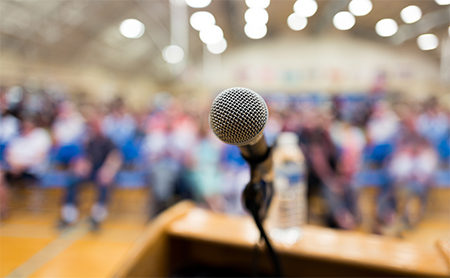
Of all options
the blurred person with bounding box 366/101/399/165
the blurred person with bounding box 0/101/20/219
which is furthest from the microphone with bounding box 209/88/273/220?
the blurred person with bounding box 0/101/20/219

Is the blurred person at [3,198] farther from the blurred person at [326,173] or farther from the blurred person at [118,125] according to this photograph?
the blurred person at [326,173]

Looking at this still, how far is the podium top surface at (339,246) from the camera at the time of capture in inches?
26.8

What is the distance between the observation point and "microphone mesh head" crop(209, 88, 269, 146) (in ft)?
1.39

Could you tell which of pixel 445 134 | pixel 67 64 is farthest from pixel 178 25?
pixel 67 64

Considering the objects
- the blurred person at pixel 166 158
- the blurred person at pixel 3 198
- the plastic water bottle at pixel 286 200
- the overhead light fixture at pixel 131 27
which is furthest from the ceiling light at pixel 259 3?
the overhead light fixture at pixel 131 27

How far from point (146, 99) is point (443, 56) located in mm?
14562

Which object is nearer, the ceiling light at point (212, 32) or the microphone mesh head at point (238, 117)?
the microphone mesh head at point (238, 117)

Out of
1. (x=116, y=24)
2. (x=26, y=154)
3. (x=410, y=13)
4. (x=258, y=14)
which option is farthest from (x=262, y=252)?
(x=116, y=24)

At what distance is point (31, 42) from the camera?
298 inches

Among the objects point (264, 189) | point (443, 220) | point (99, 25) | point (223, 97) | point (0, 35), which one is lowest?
point (443, 220)

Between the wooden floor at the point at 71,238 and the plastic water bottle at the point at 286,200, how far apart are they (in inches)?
49.0

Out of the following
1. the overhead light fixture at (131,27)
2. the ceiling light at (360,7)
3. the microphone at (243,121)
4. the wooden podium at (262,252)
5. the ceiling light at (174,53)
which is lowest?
the wooden podium at (262,252)

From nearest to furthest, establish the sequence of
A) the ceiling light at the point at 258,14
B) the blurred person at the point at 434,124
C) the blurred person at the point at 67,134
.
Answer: the blurred person at the point at 67,134 → the blurred person at the point at 434,124 → the ceiling light at the point at 258,14

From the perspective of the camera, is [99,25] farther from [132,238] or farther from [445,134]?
[445,134]
